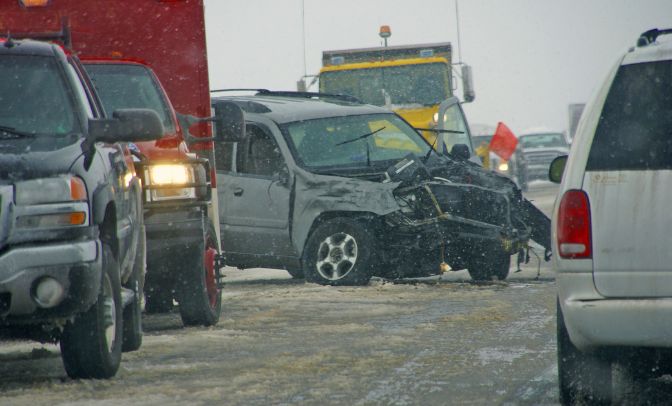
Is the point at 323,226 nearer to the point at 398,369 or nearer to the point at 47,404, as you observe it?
the point at 398,369

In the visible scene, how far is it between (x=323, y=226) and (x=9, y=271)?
23.6ft

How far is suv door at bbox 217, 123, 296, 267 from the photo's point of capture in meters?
14.5

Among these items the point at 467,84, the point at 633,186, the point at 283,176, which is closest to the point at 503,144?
the point at 467,84

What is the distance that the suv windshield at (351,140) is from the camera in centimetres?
1493

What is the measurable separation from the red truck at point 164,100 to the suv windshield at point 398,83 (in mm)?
11147

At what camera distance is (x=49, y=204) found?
24.3 ft

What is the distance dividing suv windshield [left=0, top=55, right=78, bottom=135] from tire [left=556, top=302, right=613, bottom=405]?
3162 mm

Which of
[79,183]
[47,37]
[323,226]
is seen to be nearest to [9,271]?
[79,183]

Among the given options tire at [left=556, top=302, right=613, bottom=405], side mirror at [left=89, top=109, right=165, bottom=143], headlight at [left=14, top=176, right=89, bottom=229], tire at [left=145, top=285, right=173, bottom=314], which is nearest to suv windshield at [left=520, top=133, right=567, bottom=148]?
tire at [left=145, top=285, right=173, bottom=314]

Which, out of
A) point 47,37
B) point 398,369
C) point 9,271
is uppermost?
point 47,37

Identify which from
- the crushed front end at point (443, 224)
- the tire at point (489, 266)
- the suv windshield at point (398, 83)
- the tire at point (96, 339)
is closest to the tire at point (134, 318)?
the tire at point (96, 339)

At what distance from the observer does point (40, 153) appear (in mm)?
→ 7621

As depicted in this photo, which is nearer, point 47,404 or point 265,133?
point 47,404

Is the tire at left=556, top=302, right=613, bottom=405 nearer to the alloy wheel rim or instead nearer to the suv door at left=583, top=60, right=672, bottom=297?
the suv door at left=583, top=60, right=672, bottom=297
